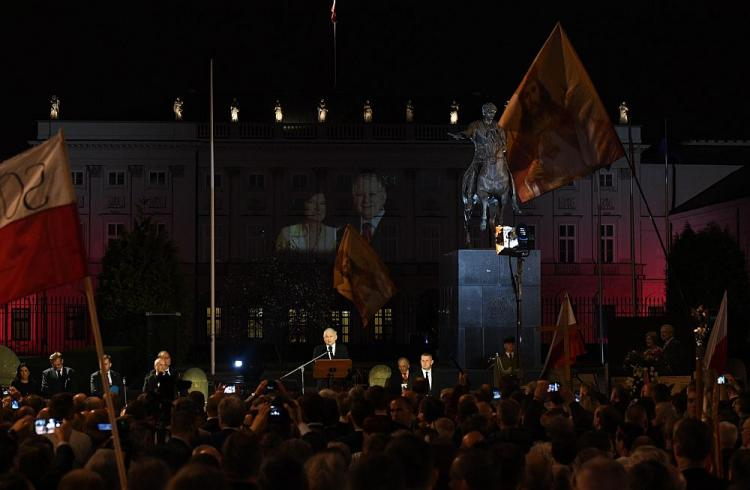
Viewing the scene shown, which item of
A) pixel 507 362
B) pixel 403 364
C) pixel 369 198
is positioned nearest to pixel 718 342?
pixel 403 364

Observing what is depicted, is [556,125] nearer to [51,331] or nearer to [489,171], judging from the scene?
[489,171]

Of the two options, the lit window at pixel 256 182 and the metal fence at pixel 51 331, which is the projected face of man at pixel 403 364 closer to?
the metal fence at pixel 51 331

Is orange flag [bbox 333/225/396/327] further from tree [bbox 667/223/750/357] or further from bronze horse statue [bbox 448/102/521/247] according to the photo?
tree [bbox 667/223/750/357]

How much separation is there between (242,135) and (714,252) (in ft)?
100

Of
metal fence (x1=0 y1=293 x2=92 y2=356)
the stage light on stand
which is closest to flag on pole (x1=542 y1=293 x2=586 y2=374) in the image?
the stage light on stand

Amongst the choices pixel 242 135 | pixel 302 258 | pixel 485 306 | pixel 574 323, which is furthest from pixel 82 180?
pixel 574 323

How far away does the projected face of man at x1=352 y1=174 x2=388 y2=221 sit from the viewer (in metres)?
68.6

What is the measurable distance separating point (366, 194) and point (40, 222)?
201 feet

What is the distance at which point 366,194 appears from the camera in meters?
68.7

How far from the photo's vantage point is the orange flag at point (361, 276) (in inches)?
805

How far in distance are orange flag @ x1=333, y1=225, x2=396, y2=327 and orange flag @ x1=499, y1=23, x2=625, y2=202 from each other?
208 inches

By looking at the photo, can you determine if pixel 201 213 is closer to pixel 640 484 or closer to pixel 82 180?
pixel 82 180

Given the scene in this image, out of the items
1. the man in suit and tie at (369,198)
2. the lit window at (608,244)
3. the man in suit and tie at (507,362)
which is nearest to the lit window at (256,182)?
the man in suit and tie at (369,198)

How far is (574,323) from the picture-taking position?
17.1 meters
